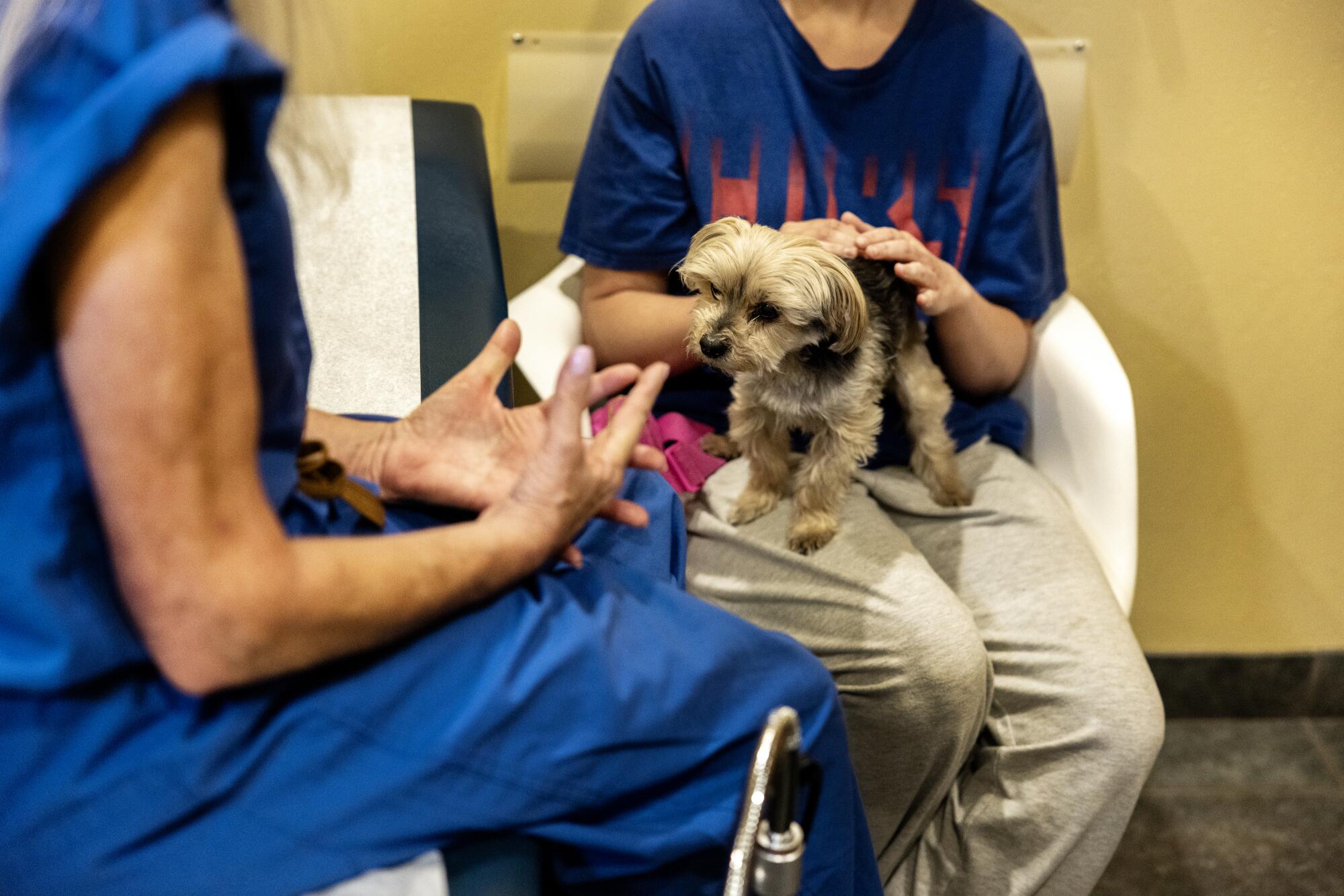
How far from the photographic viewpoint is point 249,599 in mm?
620

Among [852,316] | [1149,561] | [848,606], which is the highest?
[852,316]

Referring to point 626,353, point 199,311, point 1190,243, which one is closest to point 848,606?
point 626,353

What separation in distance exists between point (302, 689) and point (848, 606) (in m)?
0.66

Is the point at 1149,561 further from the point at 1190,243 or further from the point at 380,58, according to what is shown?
the point at 380,58

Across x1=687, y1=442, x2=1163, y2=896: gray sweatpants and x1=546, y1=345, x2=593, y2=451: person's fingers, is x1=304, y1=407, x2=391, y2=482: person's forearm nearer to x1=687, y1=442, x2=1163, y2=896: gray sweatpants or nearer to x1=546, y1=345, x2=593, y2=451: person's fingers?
x1=546, y1=345, x2=593, y2=451: person's fingers

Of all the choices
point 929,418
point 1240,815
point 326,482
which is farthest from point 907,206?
point 1240,815

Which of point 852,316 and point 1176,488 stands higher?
point 852,316

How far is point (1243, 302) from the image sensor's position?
1815mm

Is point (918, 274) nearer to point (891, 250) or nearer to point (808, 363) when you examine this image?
point (891, 250)

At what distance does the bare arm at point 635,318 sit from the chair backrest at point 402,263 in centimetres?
13

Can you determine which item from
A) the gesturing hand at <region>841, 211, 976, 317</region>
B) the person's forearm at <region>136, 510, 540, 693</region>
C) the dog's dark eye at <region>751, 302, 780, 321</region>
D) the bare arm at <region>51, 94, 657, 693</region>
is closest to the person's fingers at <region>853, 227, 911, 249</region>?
the gesturing hand at <region>841, 211, 976, 317</region>

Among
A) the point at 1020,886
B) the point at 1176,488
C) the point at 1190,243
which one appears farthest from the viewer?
the point at 1176,488

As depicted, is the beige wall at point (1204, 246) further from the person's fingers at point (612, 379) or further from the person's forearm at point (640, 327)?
the person's fingers at point (612, 379)

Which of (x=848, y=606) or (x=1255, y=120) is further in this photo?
(x=1255, y=120)
